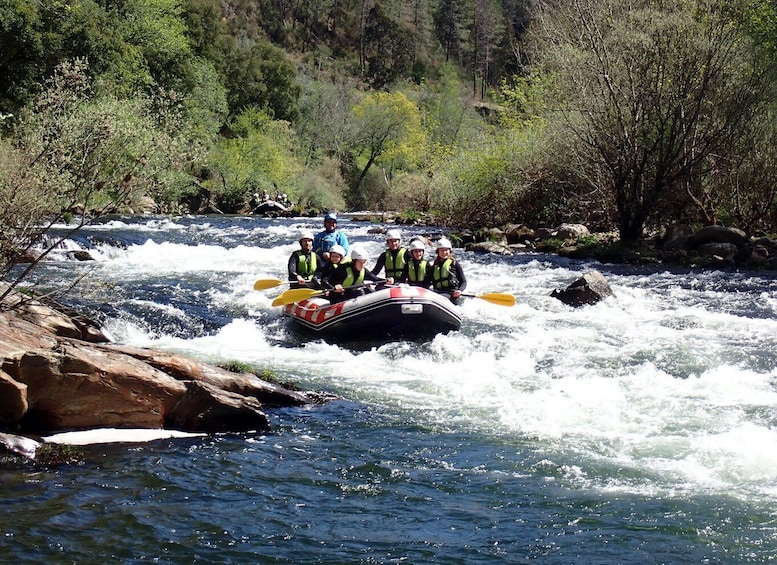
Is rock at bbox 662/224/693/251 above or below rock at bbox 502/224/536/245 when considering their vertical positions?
above

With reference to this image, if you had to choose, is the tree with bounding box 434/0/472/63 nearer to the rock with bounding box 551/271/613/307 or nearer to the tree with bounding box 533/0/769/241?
the tree with bounding box 533/0/769/241

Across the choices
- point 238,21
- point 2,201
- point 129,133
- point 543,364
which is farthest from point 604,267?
point 238,21

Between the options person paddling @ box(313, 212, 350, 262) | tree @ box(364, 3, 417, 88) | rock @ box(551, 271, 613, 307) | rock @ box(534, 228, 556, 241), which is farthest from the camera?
tree @ box(364, 3, 417, 88)

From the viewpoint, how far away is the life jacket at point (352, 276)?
11.3 m

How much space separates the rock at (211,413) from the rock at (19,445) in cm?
103

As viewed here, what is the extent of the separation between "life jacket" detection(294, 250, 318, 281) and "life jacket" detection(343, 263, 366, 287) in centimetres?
116

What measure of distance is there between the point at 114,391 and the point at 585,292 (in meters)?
8.62

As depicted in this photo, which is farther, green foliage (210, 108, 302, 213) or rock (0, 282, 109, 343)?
green foliage (210, 108, 302, 213)

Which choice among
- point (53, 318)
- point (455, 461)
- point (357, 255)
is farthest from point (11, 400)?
point (357, 255)

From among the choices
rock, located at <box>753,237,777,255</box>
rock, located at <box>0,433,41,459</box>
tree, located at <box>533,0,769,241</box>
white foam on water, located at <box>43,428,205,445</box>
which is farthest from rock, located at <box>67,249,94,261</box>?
rock, located at <box>753,237,777,255</box>

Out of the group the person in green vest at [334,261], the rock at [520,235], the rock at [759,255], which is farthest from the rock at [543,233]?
the person in green vest at [334,261]

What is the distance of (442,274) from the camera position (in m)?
11.8

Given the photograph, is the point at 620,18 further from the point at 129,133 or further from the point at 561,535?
the point at 561,535

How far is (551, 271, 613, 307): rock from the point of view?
12828 millimetres
